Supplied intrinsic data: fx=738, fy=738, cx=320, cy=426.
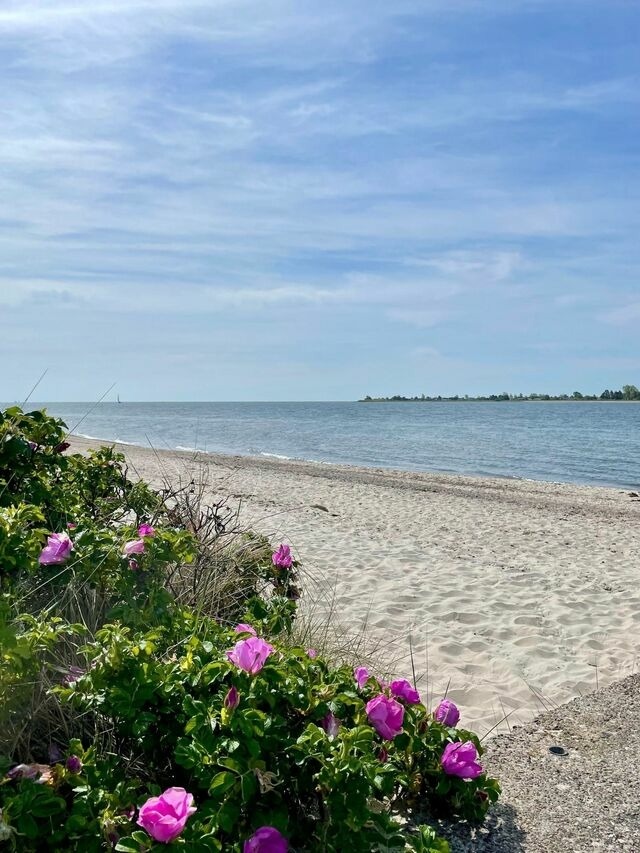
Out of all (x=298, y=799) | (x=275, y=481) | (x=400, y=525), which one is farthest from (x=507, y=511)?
(x=298, y=799)

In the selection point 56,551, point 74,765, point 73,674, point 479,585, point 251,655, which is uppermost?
point 56,551

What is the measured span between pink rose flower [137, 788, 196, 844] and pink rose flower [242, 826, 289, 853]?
0.20 m

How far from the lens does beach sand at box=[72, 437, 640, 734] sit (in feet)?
16.3

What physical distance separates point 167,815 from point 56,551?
1.31m

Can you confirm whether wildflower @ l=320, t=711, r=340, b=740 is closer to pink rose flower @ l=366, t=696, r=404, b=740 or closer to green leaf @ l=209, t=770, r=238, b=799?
pink rose flower @ l=366, t=696, r=404, b=740

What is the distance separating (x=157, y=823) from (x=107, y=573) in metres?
1.31

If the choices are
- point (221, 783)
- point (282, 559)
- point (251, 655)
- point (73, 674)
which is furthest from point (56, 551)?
point (282, 559)

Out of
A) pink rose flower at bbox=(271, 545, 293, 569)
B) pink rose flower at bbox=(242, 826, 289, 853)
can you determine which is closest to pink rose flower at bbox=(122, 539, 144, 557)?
pink rose flower at bbox=(242, 826, 289, 853)

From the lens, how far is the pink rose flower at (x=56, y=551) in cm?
293

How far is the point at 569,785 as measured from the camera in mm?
3283

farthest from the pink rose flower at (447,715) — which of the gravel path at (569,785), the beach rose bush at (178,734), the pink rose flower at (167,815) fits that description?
the pink rose flower at (167,815)

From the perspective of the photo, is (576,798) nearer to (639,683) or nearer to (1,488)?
(639,683)

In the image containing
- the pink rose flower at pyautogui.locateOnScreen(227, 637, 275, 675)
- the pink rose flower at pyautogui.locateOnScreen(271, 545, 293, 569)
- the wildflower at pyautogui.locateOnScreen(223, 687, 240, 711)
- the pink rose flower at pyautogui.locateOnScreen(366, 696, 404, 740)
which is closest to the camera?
the wildflower at pyautogui.locateOnScreen(223, 687, 240, 711)

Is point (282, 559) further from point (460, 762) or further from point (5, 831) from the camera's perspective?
point (5, 831)
